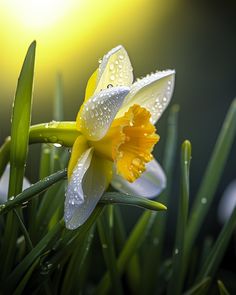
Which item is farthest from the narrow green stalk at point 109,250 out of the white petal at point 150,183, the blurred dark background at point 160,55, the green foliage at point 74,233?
the blurred dark background at point 160,55

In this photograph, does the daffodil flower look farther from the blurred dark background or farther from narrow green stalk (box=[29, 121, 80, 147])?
the blurred dark background

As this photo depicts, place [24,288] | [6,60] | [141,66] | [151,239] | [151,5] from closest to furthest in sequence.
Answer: [24,288] < [151,239] < [6,60] < [141,66] < [151,5]

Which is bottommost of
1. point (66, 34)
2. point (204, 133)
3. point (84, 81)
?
point (204, 133)

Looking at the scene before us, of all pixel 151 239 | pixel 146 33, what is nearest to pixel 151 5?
pixel 146 33

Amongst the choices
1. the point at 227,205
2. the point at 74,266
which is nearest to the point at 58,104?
the point at 74,266

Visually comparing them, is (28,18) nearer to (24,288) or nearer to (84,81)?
(84,81)

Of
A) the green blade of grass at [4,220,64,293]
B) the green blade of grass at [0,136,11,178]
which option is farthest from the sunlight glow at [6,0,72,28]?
the green blade of grass at [4,220,64,293]

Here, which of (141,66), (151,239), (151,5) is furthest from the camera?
(151,5)

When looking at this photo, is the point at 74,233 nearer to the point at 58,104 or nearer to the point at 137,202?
the point at 137,202
